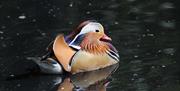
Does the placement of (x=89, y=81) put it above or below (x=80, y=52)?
below

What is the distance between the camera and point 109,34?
35.5ft

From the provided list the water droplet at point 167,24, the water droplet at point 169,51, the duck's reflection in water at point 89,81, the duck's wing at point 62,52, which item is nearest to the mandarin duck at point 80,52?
the duck's wing at point 62,52

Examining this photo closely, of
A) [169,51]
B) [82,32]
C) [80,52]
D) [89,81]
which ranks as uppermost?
[82,32]

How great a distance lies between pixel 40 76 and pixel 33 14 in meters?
3.32

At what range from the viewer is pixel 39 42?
10633mm

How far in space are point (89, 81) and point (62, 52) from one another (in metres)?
0.54

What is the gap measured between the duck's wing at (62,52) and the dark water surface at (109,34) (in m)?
0.20

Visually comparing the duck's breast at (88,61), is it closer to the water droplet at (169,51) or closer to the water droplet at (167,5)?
the water droplet at (169,51)

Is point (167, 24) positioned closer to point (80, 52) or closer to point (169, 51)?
point (169, 51)

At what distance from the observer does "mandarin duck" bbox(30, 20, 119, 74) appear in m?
9.25

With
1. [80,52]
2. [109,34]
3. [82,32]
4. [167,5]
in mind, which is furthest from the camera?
[167,5]

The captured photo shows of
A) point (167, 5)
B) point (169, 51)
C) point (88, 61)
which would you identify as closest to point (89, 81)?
point (88, 61)

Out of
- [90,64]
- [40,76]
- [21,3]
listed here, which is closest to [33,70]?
[40,76]

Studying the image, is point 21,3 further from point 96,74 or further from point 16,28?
point 96,74
